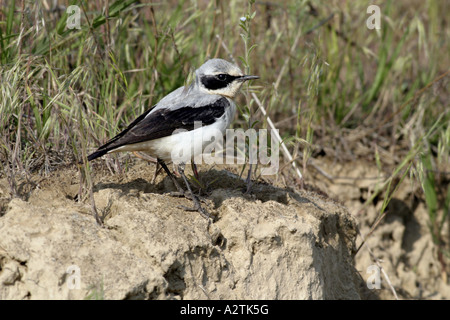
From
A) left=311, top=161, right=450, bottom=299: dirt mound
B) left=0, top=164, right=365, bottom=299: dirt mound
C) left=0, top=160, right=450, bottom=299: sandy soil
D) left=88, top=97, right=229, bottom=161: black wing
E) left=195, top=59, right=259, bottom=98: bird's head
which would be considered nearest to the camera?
left=0, top=164, right=365, bottom=299: dirt mound

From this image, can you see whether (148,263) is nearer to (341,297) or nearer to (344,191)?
(341,297)

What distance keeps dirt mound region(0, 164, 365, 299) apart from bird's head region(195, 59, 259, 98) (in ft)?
Result: 2.35

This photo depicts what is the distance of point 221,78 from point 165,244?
5.64ft

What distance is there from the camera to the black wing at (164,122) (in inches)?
165

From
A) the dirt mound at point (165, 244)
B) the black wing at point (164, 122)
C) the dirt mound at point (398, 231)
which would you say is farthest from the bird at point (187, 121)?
the dirt mound at point (398, 231)

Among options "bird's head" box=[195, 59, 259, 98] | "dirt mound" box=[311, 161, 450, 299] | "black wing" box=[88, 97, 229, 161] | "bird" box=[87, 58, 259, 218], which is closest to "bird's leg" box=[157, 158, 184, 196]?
"bird" box=[87, 58, 259, 218]

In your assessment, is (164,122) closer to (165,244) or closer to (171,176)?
(171,176)

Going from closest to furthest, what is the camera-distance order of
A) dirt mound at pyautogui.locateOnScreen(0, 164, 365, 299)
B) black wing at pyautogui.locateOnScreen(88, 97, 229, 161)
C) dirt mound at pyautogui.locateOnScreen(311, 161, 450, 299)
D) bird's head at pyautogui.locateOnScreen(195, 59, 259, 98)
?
1. dirt mound at pyautogui.locateOnScreen(0, 164, 365, 299)
2. black wing at pyautogui.locateOnScreen(88, 97, 229, 161)
3. bird's head at pyautogui.locateOnScreen(195, 59, 259, 98)
4. dirt mound at pyautogui.locateOnScreen(311, 161, 450, 299)

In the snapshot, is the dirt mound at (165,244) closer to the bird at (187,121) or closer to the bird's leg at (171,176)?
the bird's leg at (171,176)

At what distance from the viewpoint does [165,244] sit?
11.8 ft

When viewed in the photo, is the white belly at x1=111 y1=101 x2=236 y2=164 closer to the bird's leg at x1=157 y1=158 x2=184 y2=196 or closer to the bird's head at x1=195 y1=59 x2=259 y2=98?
the bird's leg at x1=157 y1=158 x2=184 y2=196

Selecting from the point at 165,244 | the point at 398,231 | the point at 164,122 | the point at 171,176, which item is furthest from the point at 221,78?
the point at 398,231

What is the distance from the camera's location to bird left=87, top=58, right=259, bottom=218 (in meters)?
4.25
